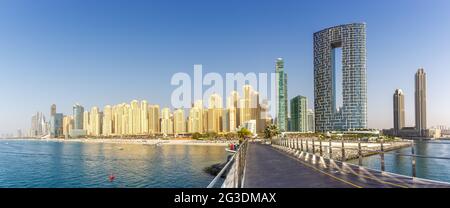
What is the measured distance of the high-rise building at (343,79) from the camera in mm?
161000

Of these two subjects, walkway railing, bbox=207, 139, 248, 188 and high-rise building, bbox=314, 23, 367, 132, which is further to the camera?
high-rise building, bbox=314, 23, 367, 132

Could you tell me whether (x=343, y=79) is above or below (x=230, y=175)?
above

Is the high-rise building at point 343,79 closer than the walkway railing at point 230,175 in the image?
No

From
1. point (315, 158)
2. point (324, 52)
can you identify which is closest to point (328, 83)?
point (324, 52)

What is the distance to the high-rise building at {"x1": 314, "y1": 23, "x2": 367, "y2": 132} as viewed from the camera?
161 metres

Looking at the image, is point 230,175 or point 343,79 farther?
point 343,79

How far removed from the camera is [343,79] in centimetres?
16862

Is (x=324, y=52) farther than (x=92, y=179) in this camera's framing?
Yes

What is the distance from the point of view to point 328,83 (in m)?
175
